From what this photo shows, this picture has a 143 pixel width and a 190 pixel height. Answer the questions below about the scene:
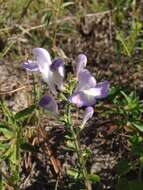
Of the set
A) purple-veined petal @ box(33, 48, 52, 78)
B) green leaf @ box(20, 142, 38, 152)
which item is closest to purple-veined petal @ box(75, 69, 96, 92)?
purple-veined petal @ box(33, 48, 52, 78)

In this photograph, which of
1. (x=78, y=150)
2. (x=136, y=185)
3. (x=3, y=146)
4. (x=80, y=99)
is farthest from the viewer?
(x=3, y=146)

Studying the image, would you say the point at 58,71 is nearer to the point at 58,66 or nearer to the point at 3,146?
the point at 58,66

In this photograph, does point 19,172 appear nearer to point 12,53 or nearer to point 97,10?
point 12,53

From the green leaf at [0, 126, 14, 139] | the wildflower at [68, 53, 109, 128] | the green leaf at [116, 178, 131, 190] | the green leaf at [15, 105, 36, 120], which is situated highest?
the wildflower at [68, 53, 109, 128]

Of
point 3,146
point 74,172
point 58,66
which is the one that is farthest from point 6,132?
point 58,66

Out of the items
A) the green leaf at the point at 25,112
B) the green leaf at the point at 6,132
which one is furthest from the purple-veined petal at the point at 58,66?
the green leaf at the point at 6,132

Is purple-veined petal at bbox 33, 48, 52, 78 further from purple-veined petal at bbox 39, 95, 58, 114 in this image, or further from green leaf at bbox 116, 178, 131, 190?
green leaf at bbox 116, 178, 131, 190
